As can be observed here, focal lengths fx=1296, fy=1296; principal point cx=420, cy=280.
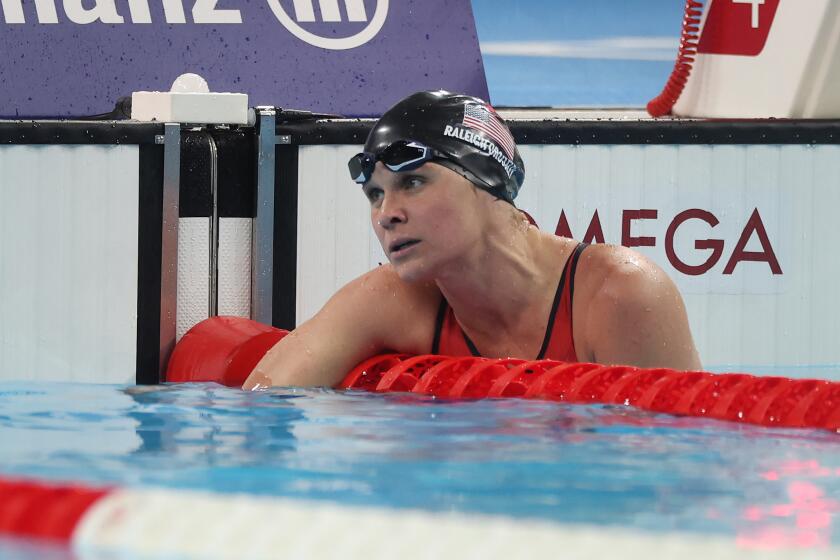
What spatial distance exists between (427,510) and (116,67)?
4125 millimetres

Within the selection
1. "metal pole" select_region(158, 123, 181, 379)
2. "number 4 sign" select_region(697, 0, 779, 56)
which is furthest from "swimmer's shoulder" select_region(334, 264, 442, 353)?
"number 4 sign" select_region(697, 0, 779, 56)

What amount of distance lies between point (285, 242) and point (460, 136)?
1.80 meters

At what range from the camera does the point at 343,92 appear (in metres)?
5.76

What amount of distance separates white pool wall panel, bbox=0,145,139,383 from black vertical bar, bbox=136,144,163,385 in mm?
26

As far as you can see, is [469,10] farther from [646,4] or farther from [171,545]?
[171,545]

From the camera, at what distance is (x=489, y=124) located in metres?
3.61

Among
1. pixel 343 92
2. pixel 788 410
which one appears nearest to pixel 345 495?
pixel 788 410

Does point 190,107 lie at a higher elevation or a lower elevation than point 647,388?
higher

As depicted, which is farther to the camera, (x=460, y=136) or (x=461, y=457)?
(x=460, y=136)

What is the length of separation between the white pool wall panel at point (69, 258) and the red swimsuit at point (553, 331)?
172cm

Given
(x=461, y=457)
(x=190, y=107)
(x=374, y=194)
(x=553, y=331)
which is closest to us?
(x=461, y=457)

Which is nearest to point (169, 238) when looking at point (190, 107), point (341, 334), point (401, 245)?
point (190, 107)

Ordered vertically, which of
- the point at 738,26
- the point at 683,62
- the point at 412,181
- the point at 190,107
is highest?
the point at 738,26

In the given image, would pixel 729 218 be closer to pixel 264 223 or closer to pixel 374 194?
pixel 264 223
